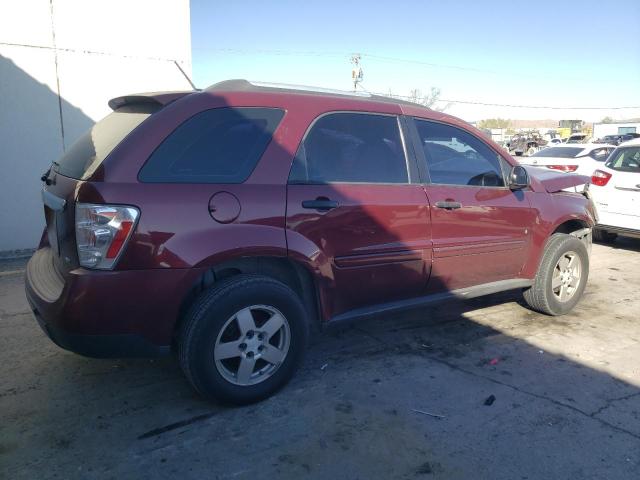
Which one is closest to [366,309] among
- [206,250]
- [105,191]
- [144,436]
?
[206,250]

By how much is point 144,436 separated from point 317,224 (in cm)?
157

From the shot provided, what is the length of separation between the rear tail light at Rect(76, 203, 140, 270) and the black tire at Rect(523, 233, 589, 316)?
359 centimetres

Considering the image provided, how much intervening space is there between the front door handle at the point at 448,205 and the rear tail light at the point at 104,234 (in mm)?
2180

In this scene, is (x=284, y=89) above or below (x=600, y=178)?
above

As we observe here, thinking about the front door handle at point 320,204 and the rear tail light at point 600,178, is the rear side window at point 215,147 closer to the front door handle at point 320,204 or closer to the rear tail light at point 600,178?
the front door handle at point 320,204

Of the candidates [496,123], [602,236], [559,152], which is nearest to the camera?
[602,236]

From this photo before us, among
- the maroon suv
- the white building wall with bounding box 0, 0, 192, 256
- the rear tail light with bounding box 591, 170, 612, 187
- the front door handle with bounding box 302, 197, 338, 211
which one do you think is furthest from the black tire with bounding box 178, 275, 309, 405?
the rear tail light with bounding box 591, 170, 612, 187

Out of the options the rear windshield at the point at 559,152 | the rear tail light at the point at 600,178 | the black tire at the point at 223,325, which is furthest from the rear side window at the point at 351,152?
the rear windshield at the point at 559,152

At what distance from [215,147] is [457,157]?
2.06m

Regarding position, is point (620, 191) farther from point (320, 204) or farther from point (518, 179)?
point (320, 204)

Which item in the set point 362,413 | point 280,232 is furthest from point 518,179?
point 362,413

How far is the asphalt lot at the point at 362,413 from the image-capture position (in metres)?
2.61

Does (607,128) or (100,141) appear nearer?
(100,141)

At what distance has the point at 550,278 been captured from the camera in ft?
15.1
